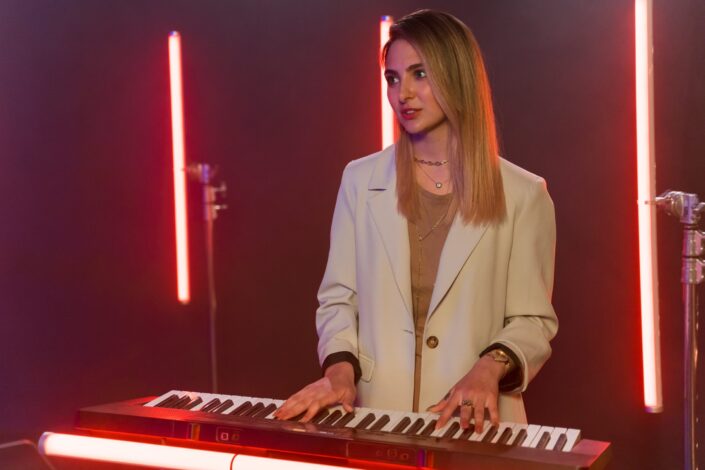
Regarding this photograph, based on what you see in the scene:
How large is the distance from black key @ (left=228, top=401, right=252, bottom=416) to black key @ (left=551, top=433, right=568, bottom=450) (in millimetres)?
622

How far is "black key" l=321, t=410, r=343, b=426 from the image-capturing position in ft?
5.53

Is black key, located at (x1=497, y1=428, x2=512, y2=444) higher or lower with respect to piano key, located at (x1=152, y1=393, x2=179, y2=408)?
lower

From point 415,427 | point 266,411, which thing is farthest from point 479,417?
point 266,411

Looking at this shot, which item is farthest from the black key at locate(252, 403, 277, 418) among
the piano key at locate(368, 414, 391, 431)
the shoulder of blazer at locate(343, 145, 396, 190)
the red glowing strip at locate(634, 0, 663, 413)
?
the red glowing strip at locate(634, 0, 663, 413)

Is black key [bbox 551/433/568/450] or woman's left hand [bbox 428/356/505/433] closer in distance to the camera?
black key [bbox 551/433/568/450]

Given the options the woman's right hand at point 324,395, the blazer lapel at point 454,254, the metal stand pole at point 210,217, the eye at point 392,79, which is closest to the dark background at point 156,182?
the metal stand pole at point 210,217

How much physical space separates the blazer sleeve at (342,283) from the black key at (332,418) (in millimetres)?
413

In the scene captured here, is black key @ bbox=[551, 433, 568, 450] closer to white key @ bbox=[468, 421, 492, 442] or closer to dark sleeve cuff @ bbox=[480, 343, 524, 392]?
white key @ bbox=[468, 421, 492, 442]

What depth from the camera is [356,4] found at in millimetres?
4555

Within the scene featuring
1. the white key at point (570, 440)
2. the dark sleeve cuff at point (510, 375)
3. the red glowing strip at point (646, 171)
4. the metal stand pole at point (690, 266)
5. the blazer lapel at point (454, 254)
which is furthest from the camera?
the red glowing strip at point (646, 171)

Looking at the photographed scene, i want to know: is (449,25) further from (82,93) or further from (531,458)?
(82,93)

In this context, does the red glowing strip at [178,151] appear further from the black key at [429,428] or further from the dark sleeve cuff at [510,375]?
the black key at [429,428]

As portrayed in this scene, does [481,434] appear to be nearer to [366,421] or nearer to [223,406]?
[366,421]

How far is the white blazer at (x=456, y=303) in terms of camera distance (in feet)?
6.79
